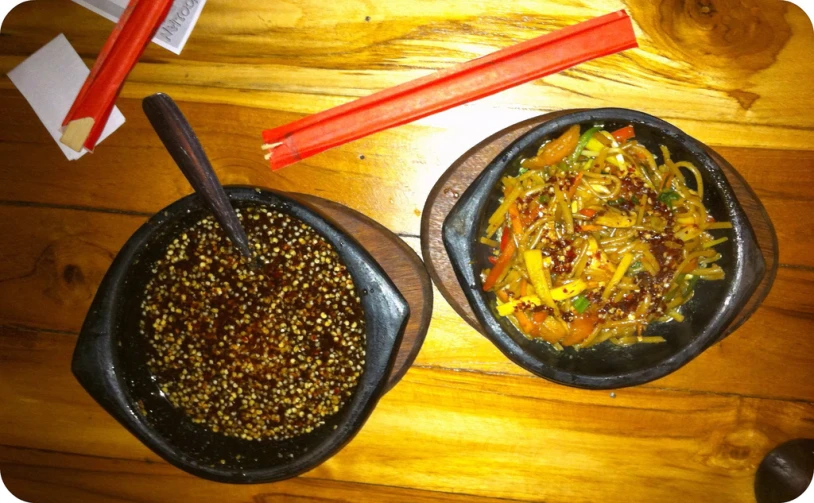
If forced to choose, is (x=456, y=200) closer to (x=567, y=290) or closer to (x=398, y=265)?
(x=398, y=265)

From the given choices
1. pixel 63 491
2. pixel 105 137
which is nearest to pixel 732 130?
pixel 105 137

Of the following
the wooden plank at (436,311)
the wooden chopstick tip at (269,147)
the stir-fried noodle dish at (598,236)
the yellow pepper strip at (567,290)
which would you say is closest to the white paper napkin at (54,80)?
the wooden plank at (436,311)

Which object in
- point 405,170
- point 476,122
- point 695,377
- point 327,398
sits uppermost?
point 476,122

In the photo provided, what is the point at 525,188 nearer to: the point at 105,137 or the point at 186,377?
the point at 186,377

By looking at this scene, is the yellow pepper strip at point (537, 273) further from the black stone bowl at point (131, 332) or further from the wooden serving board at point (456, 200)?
the black stone bowl at point (131, 332)

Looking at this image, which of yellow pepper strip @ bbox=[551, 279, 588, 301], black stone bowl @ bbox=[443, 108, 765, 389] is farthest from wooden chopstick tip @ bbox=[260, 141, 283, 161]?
yellow pepper strip @ bbox=[551, 279, 588, 301]

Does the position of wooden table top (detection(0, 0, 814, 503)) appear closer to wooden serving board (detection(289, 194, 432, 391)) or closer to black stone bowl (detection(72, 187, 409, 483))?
wooden serving board (detection(289, 194, 432, 391))

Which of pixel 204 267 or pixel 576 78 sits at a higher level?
pixel 576 78
